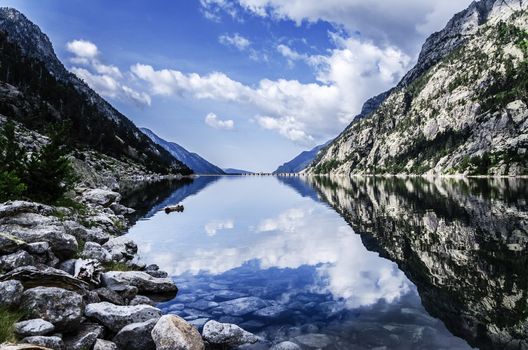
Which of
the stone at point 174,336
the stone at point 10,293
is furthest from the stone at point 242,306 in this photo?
the stone at point 10,293

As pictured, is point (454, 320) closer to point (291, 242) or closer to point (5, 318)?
point (5, 318)

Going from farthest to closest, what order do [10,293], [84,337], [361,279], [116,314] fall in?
[361,279] → [116,314] → [84,337] → [10,293]

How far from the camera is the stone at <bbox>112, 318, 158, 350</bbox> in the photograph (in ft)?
39.4

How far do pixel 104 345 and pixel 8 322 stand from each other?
256cm

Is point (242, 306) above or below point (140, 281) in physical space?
below

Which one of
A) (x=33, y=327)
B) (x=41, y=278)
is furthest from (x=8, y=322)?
(x=41, y=278)

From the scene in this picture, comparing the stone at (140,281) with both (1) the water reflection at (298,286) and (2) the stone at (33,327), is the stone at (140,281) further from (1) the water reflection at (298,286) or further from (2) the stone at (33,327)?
(2) the stone at (33,327)

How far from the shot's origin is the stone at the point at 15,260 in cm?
1388

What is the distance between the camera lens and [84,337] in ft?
37.5

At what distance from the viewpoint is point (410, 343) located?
43.7 ft

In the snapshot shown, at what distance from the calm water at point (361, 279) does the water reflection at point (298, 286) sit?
0.07m

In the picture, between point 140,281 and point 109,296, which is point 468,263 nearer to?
point 140,281

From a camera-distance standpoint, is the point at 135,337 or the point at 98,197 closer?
the point at 135,337

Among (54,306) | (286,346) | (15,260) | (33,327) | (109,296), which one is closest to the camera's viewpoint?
(33,327)
